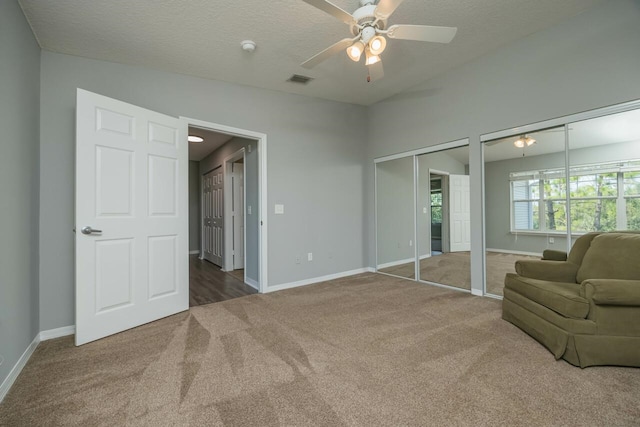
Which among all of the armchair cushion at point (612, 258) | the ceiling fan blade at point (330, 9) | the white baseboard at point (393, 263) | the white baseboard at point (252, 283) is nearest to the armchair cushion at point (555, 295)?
the armchair cushion at point (612, 258)

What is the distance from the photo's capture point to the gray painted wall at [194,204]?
7.79 m

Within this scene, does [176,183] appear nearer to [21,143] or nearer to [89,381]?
[21,143]

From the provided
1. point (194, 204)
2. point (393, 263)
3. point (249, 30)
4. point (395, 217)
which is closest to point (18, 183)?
point (249, 30)

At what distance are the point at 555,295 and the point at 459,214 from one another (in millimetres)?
1992

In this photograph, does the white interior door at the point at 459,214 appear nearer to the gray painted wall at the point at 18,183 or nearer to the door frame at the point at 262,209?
the door frame at the point at 262,209

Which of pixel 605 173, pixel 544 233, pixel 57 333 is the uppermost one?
pixel 605 173

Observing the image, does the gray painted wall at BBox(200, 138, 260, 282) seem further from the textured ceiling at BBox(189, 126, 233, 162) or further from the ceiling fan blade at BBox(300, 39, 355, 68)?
the ceiling fan blade at BBox(300, 39, 355, 68)

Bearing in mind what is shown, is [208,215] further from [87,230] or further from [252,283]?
[87,230]

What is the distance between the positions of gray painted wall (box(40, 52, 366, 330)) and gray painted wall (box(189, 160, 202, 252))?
4.79 m

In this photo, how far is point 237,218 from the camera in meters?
5.40

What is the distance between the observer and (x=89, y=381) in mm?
1777

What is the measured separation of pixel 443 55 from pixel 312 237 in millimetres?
2921

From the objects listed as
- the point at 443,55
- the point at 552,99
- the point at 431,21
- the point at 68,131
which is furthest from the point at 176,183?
the point at 552,99

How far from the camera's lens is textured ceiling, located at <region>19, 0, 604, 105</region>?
2287 mm
